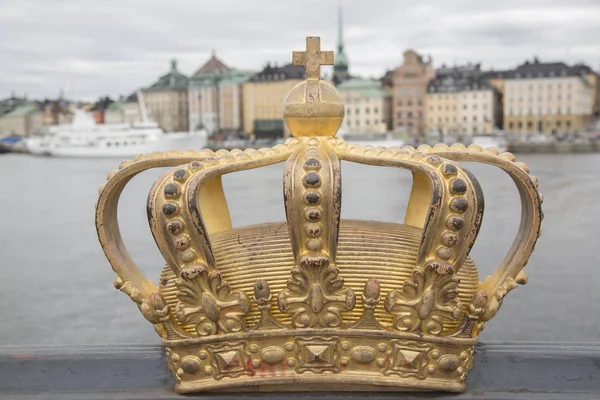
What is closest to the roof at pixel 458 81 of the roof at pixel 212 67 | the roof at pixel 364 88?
the roof at pixel 364 88

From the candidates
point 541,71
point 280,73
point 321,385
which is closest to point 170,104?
point 280,73

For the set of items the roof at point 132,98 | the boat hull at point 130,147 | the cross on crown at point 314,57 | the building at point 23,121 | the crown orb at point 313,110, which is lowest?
the boat hull at point 130,147

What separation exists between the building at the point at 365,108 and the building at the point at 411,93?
3.96 feet

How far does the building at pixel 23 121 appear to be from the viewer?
297ft

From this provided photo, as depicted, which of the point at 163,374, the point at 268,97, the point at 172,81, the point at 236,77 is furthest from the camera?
the point at 172,81

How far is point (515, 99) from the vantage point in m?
Result: 58.4

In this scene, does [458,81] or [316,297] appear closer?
[316,297]

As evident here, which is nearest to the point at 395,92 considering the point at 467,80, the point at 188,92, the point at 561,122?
the point at 467,80

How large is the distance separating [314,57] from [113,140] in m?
47.6

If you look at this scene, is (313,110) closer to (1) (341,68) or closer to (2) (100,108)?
(1) (341,68)

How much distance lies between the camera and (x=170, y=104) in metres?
73.3

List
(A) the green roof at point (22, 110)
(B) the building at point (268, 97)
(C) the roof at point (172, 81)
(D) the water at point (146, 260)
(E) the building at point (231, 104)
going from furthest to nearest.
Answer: (A) the green roof at point (22, 110), (C) the roof at point (172, 81), (E) the building at point (231, 104), (B) the building at point (268, 97), (D) the water at point (146, 260)

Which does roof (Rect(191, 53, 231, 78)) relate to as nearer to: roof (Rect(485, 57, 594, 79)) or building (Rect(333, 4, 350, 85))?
building (Rect(333, 4, 350, 85))

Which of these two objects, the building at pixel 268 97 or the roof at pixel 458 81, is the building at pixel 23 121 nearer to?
the building at pixel 268 97
